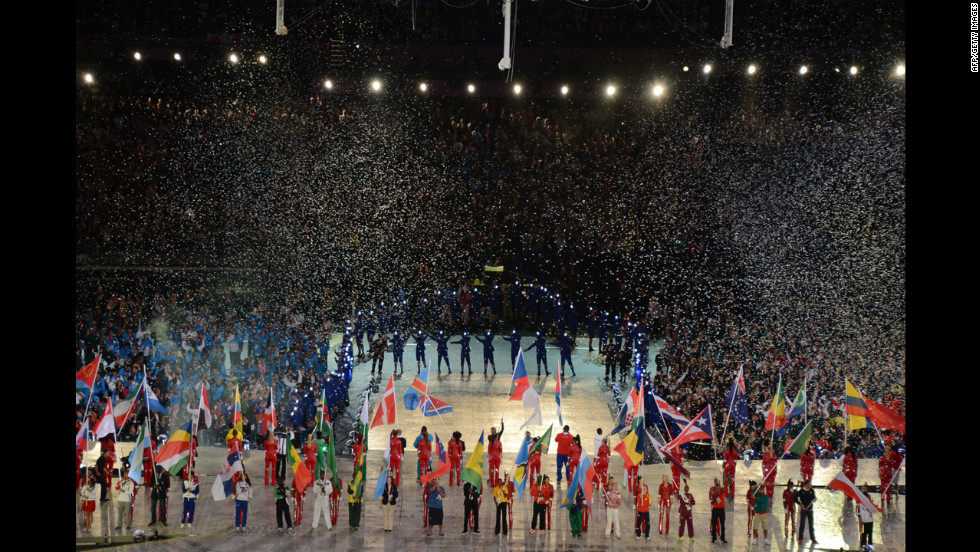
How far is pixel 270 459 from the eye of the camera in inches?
490

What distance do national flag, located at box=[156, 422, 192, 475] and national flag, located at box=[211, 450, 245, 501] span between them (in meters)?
0.58

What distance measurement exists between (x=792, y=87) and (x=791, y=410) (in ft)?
50.9

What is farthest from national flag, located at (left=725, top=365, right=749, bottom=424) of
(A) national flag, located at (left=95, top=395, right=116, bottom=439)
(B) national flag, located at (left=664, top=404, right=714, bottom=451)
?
(A) national flag, located at (left=95, top=395, right=116, bottom=439)

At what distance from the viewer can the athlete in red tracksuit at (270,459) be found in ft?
40.1

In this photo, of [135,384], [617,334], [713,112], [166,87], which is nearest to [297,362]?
[135,384]

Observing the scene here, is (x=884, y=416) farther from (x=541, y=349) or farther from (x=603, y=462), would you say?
(x=541, y=349)

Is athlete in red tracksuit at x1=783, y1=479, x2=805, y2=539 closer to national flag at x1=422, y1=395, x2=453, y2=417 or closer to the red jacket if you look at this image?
the red jacket

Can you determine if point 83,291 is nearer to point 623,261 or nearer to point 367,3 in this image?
point 367,3

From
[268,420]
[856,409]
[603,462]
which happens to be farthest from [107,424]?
[856,409]

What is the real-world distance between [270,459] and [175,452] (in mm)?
1737

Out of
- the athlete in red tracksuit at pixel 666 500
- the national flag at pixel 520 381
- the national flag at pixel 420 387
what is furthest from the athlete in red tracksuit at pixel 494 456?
the athlete in red tracksuit at pixel 666 500

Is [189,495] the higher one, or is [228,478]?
[228,478]

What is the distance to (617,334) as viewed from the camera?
17609 mm

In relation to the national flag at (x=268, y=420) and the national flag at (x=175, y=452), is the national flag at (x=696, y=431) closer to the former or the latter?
the national flag at (x=268, y=420)
